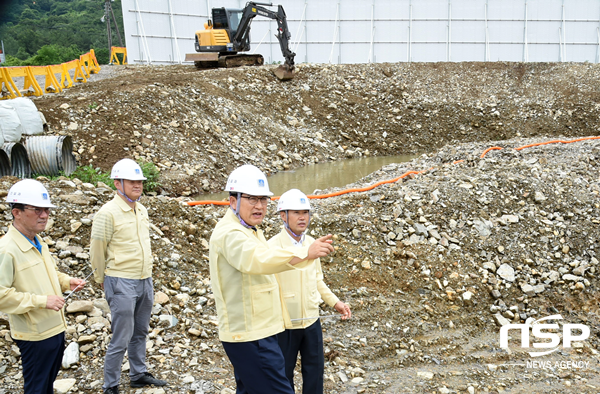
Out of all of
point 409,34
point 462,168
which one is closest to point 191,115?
point 462,168

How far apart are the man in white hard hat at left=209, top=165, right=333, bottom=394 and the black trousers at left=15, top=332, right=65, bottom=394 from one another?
124cm

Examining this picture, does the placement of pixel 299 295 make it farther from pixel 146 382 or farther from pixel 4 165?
pixel 4 165

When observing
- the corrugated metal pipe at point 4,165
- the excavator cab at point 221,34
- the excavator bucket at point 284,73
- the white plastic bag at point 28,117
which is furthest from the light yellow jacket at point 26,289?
the excavator cab at point 221,34

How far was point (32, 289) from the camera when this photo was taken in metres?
3.01

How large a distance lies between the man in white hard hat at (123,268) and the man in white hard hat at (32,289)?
55 centimetres

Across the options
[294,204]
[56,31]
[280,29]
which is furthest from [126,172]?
[56,31]

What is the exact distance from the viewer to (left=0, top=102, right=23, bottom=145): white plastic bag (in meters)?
8.94

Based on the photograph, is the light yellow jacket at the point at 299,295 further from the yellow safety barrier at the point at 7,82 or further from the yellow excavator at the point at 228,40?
the yellow excavator at the point at 228,40

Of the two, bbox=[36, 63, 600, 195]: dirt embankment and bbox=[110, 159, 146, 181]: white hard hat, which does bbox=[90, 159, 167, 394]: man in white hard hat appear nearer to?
bbox=[110, 159, 146, 181]: white hard hat

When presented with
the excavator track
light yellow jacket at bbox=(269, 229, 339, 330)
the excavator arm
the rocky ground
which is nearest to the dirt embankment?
the rocky ground

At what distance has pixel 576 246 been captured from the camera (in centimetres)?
640

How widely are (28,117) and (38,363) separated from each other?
8676 mm

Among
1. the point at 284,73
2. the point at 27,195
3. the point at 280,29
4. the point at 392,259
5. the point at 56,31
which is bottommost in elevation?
the point at 392,259

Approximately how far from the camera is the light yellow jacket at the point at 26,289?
9.36 feet
